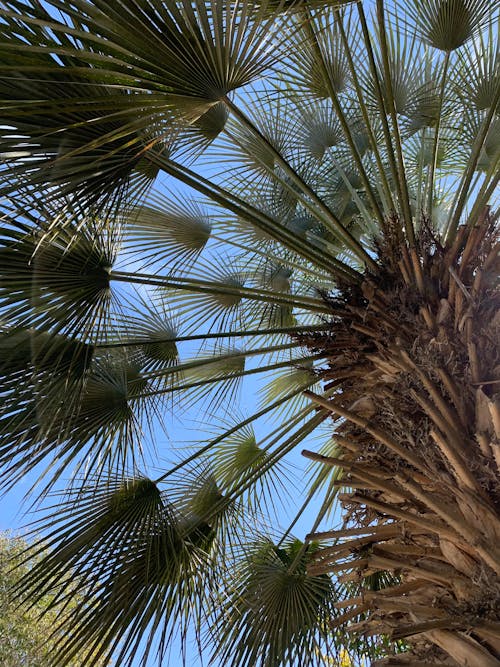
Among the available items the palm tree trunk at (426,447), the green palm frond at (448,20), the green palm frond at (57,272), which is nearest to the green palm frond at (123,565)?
the green palm frond at (57,272)

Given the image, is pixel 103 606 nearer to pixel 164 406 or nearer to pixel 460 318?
pixel 164 406

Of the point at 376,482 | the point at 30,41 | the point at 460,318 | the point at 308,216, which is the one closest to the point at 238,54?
the point at 30,41

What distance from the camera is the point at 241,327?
5.66 metres

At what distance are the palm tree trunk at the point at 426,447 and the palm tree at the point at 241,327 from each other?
0.01 meters

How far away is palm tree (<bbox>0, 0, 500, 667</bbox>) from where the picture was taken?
2.23m

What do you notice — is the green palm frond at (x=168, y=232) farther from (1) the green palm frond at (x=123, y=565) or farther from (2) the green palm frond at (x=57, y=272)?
(1) the green palm frond at (x=123, y=565)

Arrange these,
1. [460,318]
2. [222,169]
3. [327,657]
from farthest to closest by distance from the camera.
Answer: [222,169] < [327,657] < [460,318]

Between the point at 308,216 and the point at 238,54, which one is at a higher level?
the point at 308,216

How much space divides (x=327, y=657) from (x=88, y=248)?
2861mm

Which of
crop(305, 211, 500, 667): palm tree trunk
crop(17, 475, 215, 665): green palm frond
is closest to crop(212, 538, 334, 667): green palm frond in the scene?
crop(17, 475, 215, 665): green palm frond

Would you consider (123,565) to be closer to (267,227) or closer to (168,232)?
(267,227)

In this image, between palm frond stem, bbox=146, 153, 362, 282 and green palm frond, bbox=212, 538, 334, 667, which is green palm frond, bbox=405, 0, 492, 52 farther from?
green palm frond, bbox=212, 538, 334, 667

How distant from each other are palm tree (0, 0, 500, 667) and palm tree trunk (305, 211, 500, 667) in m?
0.01

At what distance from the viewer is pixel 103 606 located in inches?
137
